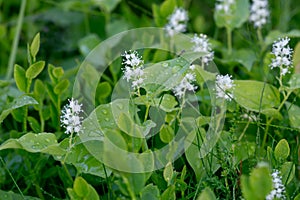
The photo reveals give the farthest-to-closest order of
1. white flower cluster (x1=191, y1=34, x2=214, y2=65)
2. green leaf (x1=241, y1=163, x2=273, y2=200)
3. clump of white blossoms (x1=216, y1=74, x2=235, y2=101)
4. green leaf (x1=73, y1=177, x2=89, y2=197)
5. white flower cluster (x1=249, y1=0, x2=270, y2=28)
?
white flower cluster (x1=249, y1=0, x2=270, y2=28) < white flower cluster (x1=191, y1=34, x2=214, y2=65) < clump of white blossoms (x1=216, y1=74, x2=235, y2=101) < green leaf (x1=73, y1=177, x2=89, y2=197) < green leaf (x1=241, y1=163, x2=273, y2=200)

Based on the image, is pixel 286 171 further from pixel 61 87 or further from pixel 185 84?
pixel 61 87

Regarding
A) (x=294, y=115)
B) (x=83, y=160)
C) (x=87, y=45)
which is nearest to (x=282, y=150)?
(x=294, y=115)

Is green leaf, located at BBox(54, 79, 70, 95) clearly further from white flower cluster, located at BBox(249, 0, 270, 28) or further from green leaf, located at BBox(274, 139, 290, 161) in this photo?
white flower cluster, located at BBox(249, 0, 270, 28)

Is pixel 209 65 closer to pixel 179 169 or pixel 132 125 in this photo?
pixel 179 169

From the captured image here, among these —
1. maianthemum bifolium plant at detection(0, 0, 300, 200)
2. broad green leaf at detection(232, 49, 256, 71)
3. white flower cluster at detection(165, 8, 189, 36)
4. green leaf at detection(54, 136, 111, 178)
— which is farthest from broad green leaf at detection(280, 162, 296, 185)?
white flower cluster at detection(165, 8, 189, 36)

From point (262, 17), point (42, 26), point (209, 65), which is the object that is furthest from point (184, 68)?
point (42, 26)

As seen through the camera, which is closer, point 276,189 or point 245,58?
point 276,189
